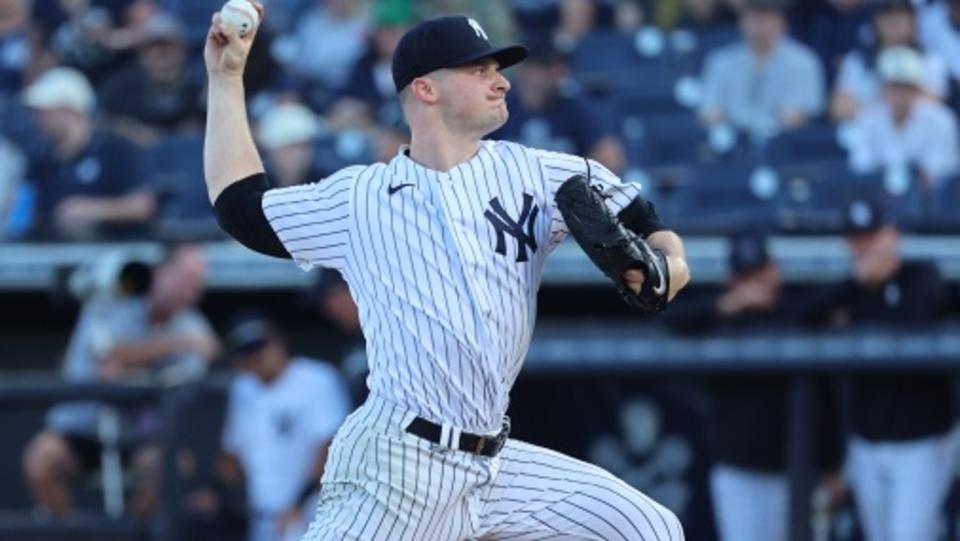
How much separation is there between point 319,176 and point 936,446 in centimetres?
303

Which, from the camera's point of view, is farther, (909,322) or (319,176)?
(319,176)

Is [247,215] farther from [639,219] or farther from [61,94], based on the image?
[61,94]

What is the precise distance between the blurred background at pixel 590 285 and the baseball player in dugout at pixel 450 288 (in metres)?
3.41

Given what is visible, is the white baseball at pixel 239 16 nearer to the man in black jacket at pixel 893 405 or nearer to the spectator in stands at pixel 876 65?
the man in black jacket at pixel 893 405

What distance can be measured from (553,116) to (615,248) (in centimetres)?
531

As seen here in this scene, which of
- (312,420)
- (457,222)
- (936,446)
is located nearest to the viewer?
(457,222)

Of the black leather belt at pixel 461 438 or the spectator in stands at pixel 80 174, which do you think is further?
the spectator in stands at pixel 80 174

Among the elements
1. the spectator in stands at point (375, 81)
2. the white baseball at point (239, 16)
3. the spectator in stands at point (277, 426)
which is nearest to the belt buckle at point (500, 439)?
the white baseball at point (239, 16)

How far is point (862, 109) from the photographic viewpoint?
9.59 m

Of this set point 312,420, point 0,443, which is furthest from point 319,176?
point 0,443

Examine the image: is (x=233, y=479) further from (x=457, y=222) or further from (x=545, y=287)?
(x=457, y=222)

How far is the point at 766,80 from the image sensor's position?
9906mm

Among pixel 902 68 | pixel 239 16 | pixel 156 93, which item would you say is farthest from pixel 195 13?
pixel 239 16

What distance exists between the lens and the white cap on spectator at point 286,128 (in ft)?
31.8
